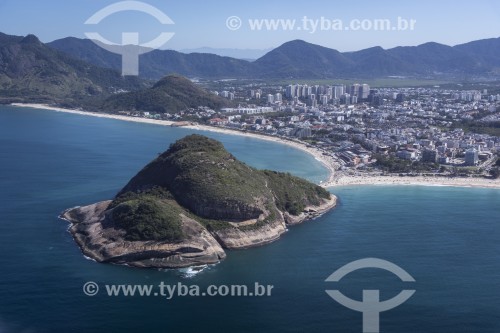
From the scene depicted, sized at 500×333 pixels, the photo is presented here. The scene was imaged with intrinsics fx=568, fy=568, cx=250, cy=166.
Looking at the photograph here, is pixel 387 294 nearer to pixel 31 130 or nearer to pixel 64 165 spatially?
pixel 64 165

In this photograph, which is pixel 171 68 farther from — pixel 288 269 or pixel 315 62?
pixel 288 269

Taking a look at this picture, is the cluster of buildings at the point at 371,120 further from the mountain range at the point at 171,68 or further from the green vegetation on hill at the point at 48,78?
the green vegetation on hill at the point at 48,78

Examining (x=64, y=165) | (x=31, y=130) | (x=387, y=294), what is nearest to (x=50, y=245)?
(x=387, y=294)

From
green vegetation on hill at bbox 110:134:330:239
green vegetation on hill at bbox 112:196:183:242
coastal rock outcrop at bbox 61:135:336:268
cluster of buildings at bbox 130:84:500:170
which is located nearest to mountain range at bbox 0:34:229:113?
cluster of buildings at bbox 130:84:500:170

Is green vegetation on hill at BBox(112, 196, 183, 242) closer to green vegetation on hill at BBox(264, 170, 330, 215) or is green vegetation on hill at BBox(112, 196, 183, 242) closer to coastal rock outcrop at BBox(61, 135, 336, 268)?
coastal rock outcrop at BBox(61, 135, 336, 268)

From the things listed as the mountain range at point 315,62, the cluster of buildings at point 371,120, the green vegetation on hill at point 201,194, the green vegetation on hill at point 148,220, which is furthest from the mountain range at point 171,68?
the green vegetation on hill at point 148,220

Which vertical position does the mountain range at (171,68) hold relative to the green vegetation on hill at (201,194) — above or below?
above
